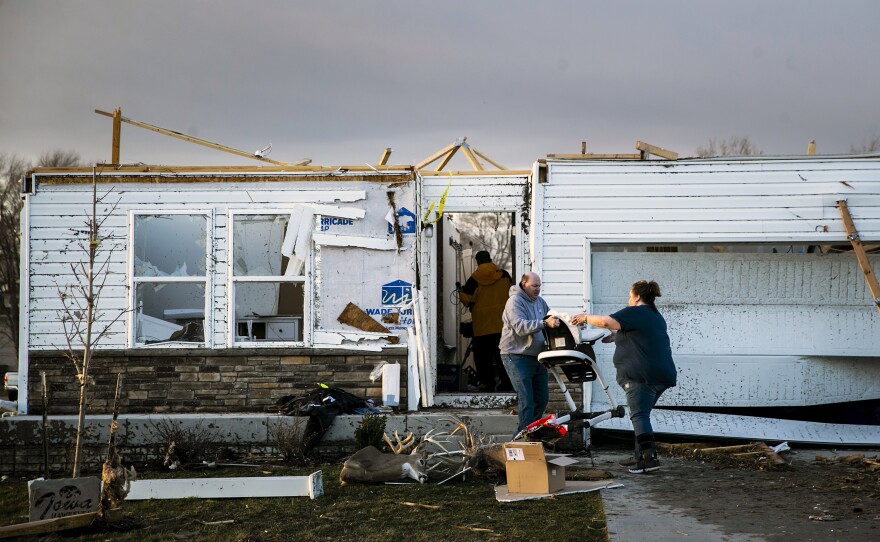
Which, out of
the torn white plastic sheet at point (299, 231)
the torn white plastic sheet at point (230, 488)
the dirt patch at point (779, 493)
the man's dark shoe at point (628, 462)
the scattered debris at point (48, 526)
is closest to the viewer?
the dirt patch at point (779, 493)

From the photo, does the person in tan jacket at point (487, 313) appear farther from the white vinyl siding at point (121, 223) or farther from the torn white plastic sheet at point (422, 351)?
the white vinyl siding at point (121, 223)

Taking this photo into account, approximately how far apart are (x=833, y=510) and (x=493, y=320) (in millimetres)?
5949

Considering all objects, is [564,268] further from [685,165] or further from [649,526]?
[649,526]

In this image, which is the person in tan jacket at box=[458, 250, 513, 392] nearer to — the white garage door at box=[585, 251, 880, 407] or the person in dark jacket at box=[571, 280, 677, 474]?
the white garage door at box=[585, 251, 880, 407]

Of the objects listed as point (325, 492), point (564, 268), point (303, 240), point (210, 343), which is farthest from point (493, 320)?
point (325, 492)

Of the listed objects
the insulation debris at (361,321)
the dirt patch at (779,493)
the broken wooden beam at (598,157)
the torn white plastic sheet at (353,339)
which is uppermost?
the broken wooden beam at (598,157)

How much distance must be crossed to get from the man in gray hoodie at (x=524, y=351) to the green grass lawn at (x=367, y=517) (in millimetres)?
1104

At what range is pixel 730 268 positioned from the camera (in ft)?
38.9

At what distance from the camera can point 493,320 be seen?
12.8m

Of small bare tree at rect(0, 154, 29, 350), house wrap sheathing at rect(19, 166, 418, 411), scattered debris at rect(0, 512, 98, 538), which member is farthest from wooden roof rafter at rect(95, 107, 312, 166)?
small bare tree at rect(0, 154, 29, 350)

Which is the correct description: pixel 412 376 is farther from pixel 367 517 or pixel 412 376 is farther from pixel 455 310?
pixel 367 517

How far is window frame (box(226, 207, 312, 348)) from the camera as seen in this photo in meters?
11.8

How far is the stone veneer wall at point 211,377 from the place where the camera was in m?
11.7

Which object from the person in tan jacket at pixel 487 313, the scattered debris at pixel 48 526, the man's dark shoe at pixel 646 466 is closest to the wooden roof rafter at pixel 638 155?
the person in tan jacket at pixel 487 313
